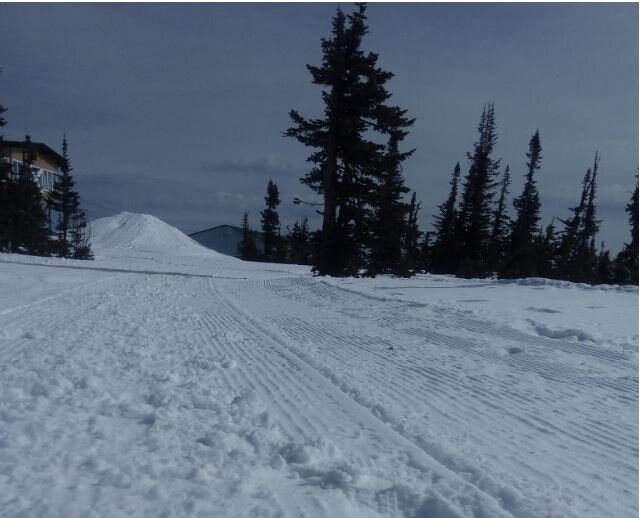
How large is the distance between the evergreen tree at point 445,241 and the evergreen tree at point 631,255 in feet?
48.1

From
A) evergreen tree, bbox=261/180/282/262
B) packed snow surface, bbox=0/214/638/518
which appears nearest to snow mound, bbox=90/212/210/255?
evergreen tree, bbox=261/180/282/262

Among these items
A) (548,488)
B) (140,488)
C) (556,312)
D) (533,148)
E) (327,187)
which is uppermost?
(533,148)

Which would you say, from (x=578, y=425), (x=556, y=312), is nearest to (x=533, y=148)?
(x=556, y=312)

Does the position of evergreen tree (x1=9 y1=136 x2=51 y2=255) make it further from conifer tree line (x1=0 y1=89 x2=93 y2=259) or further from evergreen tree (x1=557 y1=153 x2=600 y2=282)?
evergreen tree (x1=557 y1=153 x2=600 y2=282)

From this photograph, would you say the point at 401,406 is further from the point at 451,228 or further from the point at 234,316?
the point at 451,228

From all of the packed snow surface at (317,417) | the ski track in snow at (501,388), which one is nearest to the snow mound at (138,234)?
the ski track in snow at (501,388)

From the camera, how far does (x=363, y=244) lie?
2338 centimetres

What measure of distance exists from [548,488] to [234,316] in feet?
24.9

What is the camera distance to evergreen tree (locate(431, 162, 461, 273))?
47312 mm

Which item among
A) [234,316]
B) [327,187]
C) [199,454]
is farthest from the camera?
[327,187]

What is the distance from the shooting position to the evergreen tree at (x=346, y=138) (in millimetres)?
22375

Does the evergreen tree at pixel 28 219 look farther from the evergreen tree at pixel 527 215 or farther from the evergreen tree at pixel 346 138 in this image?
the evergreen tree at pixel 527 215

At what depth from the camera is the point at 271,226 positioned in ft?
237

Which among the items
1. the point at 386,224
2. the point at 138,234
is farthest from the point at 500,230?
the point at 138,234
